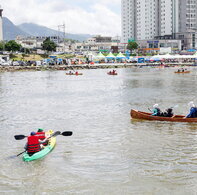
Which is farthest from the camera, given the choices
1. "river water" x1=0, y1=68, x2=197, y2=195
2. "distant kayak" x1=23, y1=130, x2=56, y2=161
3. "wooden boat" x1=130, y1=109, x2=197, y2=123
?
"wooden boat" x1=130, y1=109, x2=197, y2=123

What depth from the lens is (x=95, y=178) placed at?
48.3 ft

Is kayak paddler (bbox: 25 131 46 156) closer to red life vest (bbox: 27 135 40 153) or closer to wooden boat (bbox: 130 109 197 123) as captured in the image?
red life vest (bbox: 27 135 40 153)

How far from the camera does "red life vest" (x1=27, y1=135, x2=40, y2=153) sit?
16.5 meters

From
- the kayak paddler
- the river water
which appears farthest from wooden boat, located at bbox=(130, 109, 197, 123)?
the kayak paddler

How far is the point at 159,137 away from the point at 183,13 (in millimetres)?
174057

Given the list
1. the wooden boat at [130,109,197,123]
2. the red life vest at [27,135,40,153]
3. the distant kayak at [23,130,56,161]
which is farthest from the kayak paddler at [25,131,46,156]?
the wooden boat at [130,109,197,123]

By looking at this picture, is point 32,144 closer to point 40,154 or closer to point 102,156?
point 40,154

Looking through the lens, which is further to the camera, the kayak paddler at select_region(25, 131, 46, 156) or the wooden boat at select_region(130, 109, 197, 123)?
the wooden boat at select_region(130, 109, 197, 123)

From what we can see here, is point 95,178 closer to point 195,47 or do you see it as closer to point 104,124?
→ point 104,124

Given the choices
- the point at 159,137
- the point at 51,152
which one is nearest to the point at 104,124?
the point at 159,137

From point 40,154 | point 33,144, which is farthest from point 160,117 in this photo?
point 33,144

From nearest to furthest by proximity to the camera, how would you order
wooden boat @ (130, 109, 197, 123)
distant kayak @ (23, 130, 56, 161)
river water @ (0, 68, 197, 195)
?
river water @ (0, 68, 197, 195) → distant kayak @ (23, 130, 56, 161) → wooden boat @ (130, 109, 197, 123)

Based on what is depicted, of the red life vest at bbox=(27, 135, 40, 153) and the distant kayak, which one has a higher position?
the red life vest at bbox=(27, 135, 40, 153)

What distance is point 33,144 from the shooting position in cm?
1658
